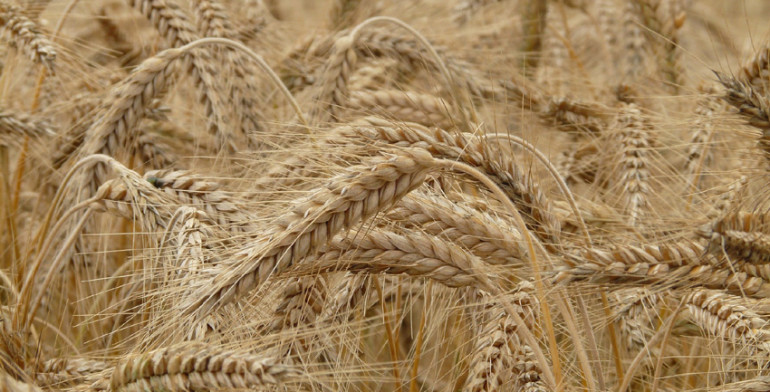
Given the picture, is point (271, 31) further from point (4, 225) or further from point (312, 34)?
point (4, 225)

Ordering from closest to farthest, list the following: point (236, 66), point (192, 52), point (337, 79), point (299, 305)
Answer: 1. point (299, 305)
2. point (337, 79)
3. point (192, 52)
4. point (236, 66)

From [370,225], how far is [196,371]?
40cm

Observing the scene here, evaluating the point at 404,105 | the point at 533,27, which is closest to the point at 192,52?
the point at 404,105

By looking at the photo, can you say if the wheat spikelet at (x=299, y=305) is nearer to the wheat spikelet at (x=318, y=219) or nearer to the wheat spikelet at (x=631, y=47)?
the wheat spikelet at (x=318, y=219)

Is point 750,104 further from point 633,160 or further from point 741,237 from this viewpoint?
point 633,160

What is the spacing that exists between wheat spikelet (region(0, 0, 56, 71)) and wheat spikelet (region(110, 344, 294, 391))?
1267mm

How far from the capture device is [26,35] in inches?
94.9

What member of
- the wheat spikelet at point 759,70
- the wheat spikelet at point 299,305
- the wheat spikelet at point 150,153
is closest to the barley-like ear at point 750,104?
the wheat spikelet at point 759,70

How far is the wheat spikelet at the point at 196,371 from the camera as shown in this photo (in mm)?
1197

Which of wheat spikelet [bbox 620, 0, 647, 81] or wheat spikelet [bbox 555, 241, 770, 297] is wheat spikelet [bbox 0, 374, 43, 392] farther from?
wheat spikelet [bbox 620, 0, 647, 81]

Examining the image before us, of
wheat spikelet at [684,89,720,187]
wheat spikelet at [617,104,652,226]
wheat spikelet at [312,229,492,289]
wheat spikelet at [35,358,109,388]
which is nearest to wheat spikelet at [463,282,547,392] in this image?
wheat spikelet at [312,229,492,289]

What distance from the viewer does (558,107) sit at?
270cm

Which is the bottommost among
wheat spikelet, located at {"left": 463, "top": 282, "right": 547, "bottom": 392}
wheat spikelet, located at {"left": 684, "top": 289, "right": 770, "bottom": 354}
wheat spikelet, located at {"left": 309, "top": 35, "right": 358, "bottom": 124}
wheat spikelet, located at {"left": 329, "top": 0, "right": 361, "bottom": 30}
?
wheat spikelet, located at {"left": 463, "top": 282, "right": 547, "bottom": 392}

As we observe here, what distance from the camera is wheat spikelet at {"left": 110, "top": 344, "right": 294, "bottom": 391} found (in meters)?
1.20
